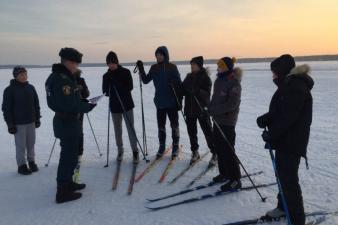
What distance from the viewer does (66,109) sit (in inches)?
169

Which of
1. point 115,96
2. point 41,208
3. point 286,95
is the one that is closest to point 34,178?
point 41,208

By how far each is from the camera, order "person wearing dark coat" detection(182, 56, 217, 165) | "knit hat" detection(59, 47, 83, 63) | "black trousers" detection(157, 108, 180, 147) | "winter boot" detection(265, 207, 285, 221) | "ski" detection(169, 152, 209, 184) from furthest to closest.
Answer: "black trousers" detection(157, 108, 180, 147) → "person wearing dark coat" detection(182, 56, 217, 165) → "ski" detection(169, 152, 209, 184) → "knit hat" detection(59, 47, 83, 63) → "winter boot" detection(265, 207, 285, 221)

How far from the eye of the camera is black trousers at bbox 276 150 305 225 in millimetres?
3453

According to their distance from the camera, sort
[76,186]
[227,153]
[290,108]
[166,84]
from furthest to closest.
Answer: [166,84], [76,186], [227,153], [290,108]

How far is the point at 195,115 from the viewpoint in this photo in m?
5.83

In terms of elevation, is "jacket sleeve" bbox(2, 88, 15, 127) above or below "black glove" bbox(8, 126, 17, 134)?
above

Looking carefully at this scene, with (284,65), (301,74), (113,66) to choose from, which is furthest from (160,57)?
(301,74)

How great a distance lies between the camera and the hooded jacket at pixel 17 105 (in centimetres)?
546

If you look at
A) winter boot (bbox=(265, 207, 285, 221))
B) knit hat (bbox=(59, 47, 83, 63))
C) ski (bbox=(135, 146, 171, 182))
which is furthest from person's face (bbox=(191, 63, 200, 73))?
winter boot (bbox=(265, 207, 285, 221))

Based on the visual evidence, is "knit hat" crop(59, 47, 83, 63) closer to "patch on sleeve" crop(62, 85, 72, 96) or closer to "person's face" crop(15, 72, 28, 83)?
"patch on sleeve" crop(62, 85, 72, 96)

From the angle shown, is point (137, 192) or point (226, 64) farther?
point (137, 192)

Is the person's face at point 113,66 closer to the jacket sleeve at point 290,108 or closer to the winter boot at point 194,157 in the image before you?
the winter boot at point 194,157

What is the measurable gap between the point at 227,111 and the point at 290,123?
1.41 metres

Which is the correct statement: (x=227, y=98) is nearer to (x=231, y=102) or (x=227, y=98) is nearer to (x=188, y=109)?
(x=231, y=102)
